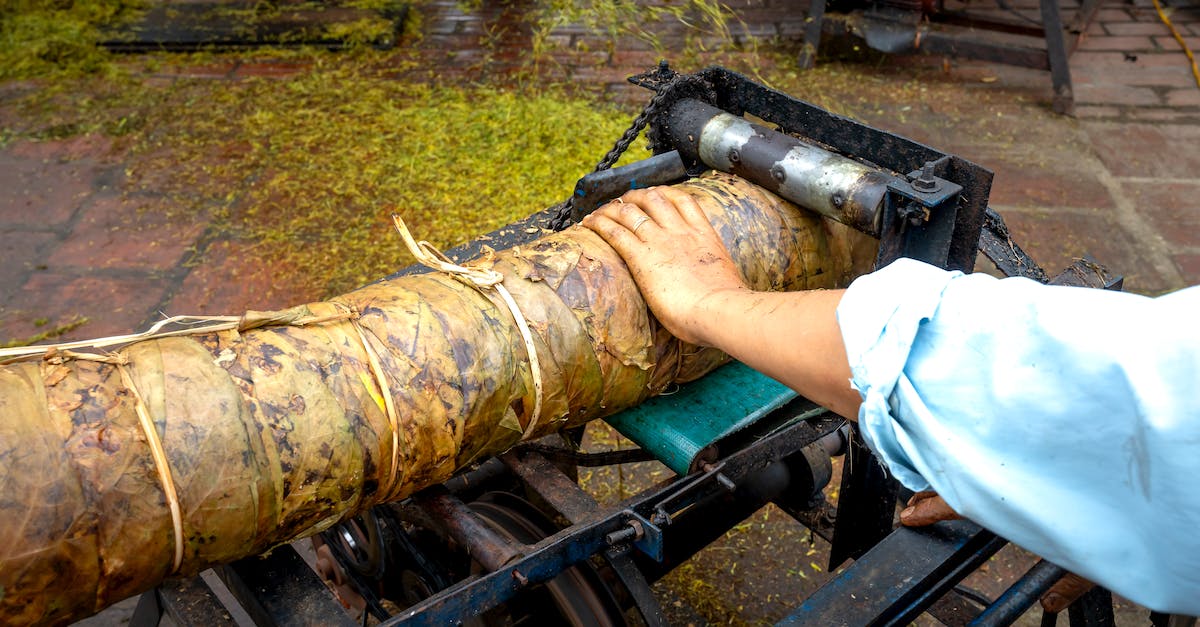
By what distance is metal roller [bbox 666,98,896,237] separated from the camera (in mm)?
1981

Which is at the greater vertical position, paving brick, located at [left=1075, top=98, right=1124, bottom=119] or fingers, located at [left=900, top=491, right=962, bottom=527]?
fingers, located at [left=900, top=491, right=962, bottom=527]

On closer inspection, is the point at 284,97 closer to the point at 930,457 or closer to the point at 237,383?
the point at 237,383

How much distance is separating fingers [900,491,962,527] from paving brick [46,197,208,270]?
3.84m

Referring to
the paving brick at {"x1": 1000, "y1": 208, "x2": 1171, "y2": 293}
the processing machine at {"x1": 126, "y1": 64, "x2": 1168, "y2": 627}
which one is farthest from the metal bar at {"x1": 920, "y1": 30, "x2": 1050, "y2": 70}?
the processing machine at {"x1": 126, "y1": 64, "x2": 1168, "y2": 627}

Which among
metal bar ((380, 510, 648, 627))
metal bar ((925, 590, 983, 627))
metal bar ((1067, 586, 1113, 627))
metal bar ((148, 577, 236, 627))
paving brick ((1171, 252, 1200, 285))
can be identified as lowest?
metal bar ((925, 590, 983, 627))

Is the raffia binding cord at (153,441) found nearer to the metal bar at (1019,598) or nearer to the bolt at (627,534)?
the bolt at (627,534)

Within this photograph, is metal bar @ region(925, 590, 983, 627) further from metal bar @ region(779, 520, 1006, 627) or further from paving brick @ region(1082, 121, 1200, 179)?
paving brick @ region(1082, 121, 1200, 179)

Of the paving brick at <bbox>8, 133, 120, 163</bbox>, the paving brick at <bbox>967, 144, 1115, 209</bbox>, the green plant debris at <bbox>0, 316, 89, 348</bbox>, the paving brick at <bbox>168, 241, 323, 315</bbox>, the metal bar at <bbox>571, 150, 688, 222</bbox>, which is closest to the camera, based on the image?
the metal bar at <bbox>571, 150, 688, 222</bbox>

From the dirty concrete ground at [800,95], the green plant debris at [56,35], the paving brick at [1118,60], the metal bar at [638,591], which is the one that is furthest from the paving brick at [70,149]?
the paving brick at [1118,60]

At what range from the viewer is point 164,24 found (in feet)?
21.9

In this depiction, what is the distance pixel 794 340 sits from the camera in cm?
147

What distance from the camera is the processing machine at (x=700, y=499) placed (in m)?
1.77

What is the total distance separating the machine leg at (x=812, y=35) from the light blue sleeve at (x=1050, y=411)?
5.31m

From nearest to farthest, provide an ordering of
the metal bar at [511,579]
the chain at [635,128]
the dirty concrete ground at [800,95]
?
the metal bar at [511,579]
the chain at [635,128]
the dirty concrete ground at [800,95]
